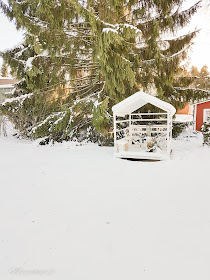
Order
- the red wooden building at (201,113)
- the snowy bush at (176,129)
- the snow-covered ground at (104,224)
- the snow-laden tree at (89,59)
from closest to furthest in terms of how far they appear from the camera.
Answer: the snow-covered ground at (104,224)
the snow-laden tree at (89,59)
the snowy bush at (176,129)
the red wooden building at (201,113)

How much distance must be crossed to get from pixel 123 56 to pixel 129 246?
265 inches

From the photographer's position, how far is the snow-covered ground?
1.88 meters

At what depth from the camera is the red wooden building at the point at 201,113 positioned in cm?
1302

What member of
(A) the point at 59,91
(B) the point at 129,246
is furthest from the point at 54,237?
(A) the point at 59,91

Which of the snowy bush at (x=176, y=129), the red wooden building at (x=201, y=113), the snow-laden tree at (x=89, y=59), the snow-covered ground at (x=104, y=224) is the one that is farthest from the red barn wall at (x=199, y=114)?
the snow-covered ground at (x=104, y=224)

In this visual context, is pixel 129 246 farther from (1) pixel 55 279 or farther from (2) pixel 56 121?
(2) pixel 56 121

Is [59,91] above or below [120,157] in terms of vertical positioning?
above

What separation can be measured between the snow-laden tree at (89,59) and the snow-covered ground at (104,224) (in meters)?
3.85

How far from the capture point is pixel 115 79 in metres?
7.31

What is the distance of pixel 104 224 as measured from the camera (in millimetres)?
2586

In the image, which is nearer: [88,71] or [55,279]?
[55,279]

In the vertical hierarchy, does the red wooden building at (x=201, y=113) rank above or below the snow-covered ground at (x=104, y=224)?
above

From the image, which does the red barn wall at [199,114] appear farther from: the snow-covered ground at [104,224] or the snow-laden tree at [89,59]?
the snow-covered ground at [104,224]

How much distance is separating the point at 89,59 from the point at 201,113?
9.12 meters
